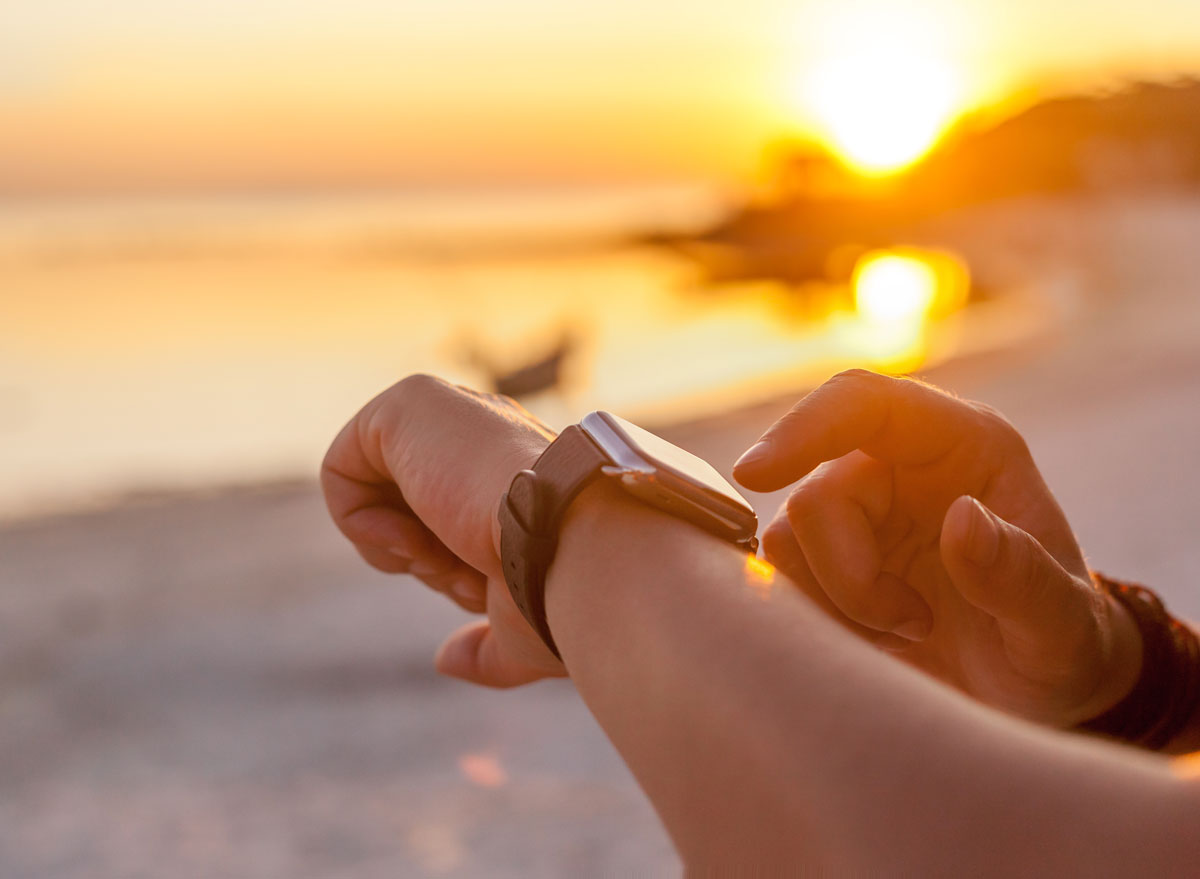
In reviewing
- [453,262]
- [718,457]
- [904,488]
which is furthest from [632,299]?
[904,488]

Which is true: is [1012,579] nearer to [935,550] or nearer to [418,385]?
[935,550]

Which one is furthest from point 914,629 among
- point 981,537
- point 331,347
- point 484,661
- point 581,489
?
point 331,347

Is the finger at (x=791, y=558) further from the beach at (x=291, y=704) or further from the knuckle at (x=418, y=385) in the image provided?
the beach at (x=291, y=704)

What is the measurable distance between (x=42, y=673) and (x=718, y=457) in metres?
5.17

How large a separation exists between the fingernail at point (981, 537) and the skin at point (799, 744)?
Answer: 417 millimetres

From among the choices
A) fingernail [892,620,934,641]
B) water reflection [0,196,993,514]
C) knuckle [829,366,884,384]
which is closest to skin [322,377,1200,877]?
knuckle [829,366,884,384]

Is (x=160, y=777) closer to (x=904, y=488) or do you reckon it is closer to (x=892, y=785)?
(x=904, y=488)

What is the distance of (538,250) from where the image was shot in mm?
42375

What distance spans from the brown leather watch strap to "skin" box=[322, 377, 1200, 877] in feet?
0.06

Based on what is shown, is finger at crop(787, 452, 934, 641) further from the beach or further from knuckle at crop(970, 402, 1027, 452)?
the beach

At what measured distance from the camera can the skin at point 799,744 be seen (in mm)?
571

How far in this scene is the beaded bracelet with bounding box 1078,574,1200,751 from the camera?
4.64ft

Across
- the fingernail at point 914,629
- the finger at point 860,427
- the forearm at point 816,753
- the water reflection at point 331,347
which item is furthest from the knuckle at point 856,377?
the water reflection at point 331,347

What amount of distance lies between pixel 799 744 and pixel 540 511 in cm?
39
